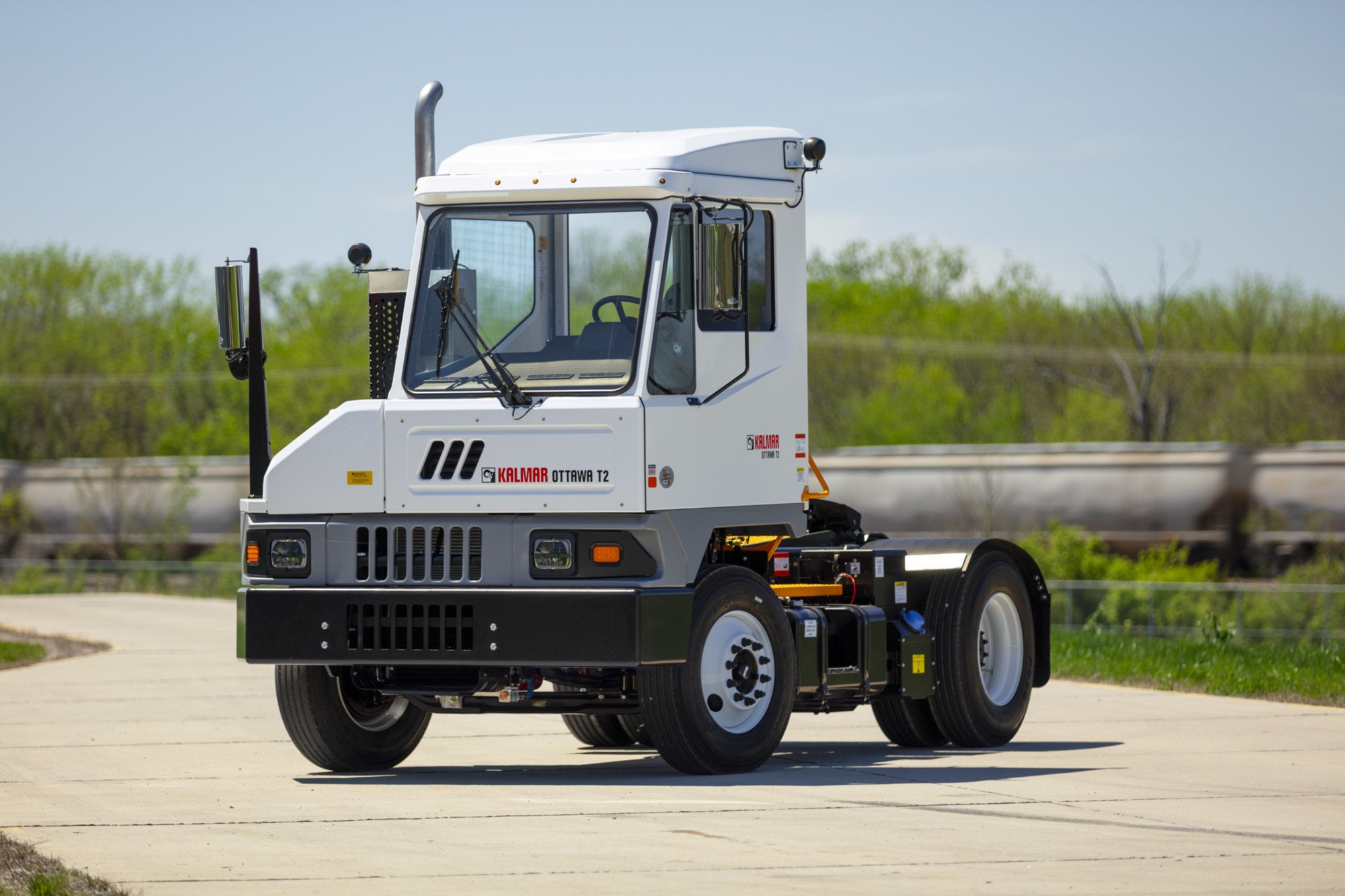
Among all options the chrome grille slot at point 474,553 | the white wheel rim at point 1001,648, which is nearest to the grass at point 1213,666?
the white wheel rim at point 1001,648

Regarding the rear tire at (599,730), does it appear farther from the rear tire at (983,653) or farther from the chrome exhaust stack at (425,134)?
the chrome exhaust stack at (425,134)

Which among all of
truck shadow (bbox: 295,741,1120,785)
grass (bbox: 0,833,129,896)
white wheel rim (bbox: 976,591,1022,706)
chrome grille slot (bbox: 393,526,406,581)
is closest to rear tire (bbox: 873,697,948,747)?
truck shadow (bbox: 295,741,1120,785)

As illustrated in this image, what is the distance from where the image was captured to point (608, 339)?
34.1 ft

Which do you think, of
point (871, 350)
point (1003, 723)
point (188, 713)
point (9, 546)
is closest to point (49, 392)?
point (9, 546)

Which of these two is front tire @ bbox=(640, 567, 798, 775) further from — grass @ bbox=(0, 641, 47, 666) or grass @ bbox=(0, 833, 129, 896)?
grass @ bbox=(0, 641, 47, 666)

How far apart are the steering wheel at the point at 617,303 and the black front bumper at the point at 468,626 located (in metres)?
1.56

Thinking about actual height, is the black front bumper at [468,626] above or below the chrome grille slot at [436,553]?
below

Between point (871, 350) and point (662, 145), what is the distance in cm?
6245

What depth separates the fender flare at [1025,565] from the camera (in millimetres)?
12594

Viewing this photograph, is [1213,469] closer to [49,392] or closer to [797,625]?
[797,625]

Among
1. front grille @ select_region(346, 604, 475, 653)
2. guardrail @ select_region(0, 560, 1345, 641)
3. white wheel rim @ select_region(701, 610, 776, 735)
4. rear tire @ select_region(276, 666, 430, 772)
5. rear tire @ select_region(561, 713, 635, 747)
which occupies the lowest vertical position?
guardrail @ select_region(0, 560, 1345, 641)

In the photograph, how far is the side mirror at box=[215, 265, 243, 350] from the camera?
34.5 feet

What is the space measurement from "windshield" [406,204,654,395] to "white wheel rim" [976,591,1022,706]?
3.90 m

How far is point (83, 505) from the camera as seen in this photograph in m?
46.7
